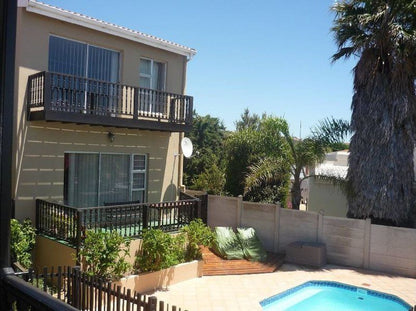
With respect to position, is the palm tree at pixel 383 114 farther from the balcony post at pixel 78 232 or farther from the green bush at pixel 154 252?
the balcony post at pixel 78 232


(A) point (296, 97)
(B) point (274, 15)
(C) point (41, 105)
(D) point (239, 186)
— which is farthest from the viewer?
(A) point (296, 97)

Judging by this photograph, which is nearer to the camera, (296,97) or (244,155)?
(244,155)

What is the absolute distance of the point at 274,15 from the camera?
13.9m

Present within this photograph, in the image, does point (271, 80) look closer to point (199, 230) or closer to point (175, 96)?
point (175, 96)

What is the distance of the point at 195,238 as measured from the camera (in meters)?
12.5

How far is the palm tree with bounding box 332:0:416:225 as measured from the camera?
14.1 m

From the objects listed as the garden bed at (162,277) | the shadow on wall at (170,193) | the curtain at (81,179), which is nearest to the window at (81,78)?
the curtain at (81,179)

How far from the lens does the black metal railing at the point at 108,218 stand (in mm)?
10180

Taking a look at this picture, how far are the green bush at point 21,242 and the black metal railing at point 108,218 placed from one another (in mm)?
467

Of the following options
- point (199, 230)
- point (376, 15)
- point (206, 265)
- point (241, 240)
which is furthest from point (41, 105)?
point (376, 15)

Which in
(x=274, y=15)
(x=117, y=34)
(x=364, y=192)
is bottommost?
(x=364, y=192)

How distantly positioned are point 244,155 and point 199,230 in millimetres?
7410

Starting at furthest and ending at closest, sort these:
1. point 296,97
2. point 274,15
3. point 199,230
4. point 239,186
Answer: point 296,97, point 239,186, point 274,15, point 199,230

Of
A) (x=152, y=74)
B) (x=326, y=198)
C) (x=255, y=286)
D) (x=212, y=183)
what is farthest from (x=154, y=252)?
(x=326, y=198)
